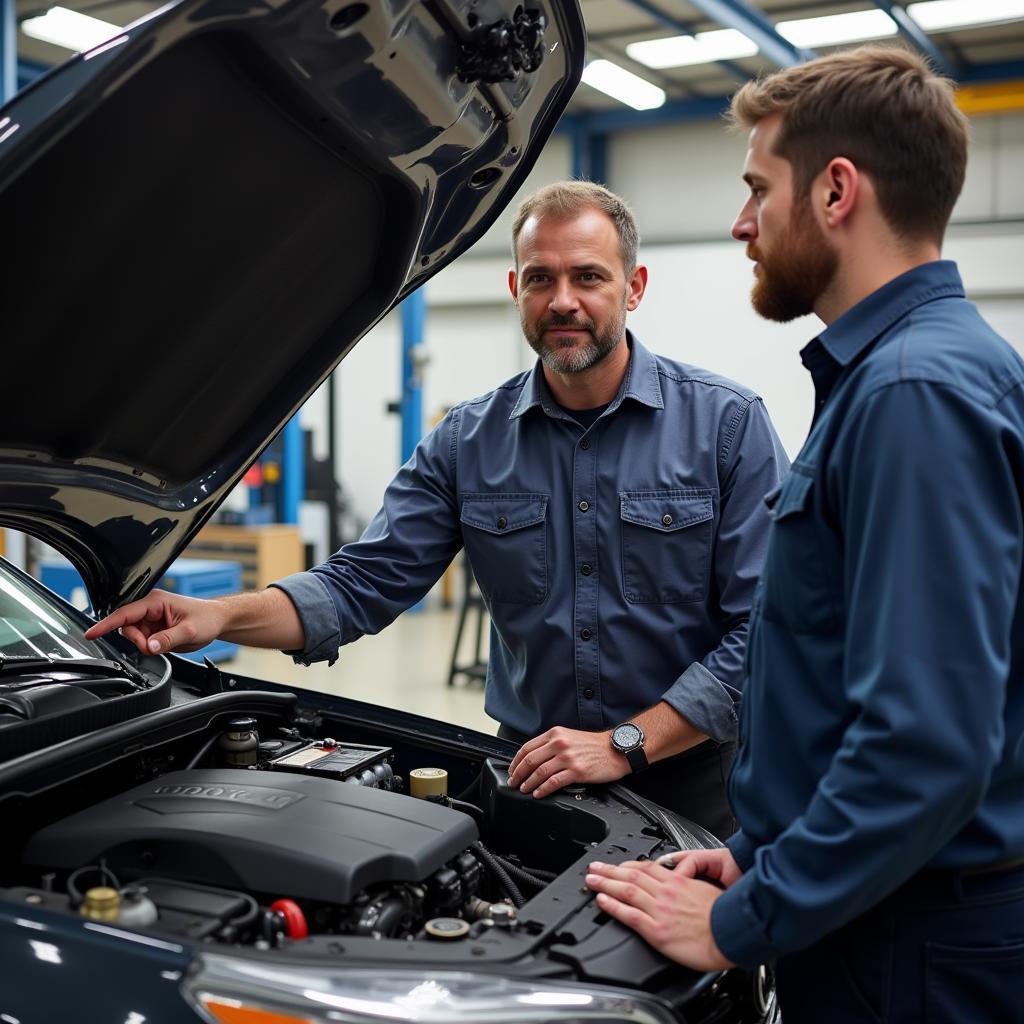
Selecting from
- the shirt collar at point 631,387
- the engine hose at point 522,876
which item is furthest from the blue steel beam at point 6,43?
the engine hose at point 522,876

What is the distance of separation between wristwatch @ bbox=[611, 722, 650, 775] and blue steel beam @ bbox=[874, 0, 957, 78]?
19.6 ft

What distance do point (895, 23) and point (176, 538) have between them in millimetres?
6577

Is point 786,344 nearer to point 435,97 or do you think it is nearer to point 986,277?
point 986,277

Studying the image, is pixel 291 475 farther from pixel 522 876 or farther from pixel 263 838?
pixel 263 838

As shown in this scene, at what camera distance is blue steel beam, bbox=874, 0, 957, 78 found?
674cm

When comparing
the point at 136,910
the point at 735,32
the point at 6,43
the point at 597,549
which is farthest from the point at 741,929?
the point at 735,32

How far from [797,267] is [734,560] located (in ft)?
2.85

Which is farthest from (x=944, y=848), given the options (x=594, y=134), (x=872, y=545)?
(x=594, y=134)

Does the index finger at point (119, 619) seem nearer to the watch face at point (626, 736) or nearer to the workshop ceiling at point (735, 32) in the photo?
the watch face at point (626, 736)

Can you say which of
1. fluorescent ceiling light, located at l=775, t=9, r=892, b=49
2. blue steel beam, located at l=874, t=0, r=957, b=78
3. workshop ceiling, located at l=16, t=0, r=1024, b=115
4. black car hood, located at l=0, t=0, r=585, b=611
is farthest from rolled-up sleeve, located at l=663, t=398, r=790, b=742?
fluorescent ceiling light, located at l=775, t=9, r=892, b=49

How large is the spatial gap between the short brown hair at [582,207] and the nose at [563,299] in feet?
0.42

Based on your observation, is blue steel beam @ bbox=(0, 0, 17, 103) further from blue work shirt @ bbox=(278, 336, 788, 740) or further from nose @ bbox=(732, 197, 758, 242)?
nose @ bbox=(732, 197, 758, 242)

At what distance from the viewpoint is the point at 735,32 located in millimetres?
7004

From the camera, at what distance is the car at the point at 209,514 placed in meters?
1.15
